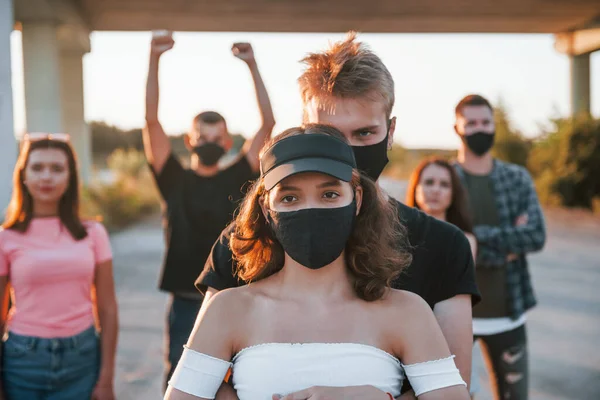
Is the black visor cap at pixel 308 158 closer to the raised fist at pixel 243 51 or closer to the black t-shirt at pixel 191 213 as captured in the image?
the raised fist at pixel 243 51

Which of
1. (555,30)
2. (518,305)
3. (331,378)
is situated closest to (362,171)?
(331,378)

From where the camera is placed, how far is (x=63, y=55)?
16312 millimetres

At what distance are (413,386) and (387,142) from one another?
75 centimetres

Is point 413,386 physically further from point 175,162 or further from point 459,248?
point 175,162

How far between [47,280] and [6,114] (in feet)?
20.0

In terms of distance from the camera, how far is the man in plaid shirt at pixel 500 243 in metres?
3.72

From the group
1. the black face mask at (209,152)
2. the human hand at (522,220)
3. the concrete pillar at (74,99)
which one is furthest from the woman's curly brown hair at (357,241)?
the concrete pillar at (74,99)

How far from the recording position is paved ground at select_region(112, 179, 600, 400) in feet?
17.4

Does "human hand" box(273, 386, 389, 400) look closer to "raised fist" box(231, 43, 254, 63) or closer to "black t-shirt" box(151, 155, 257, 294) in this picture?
"raised fist" box(231, 43, 254, 63)

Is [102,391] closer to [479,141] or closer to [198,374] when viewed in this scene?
[198,374]

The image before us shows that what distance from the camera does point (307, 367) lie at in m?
1.56

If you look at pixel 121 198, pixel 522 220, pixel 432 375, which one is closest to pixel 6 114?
pixel 522 220

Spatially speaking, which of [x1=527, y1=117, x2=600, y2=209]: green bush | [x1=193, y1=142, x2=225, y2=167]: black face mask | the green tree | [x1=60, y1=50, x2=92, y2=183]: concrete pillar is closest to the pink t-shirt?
[x1=193, y1=142, x2=225, y2=167]: black face mask

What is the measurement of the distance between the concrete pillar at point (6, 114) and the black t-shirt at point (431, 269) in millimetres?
7370
